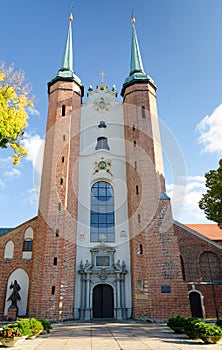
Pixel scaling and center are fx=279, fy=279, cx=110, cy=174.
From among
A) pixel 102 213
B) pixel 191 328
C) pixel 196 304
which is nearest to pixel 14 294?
pixel 102 213

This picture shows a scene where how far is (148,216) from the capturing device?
18844mm

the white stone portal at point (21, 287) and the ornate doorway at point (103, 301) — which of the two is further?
the ornate doorway at point (103, 301)

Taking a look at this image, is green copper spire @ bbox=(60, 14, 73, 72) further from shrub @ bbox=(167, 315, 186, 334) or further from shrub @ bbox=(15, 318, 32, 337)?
shrub @ bbox=(167, 315, 186, 334)

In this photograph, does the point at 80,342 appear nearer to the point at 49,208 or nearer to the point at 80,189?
the point at 49,208

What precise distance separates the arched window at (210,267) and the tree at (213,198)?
539 cm

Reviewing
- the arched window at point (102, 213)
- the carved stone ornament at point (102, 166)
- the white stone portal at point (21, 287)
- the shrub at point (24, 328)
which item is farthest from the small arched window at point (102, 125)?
the shrub at point (24, 328)

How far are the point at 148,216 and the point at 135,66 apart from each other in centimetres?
1500

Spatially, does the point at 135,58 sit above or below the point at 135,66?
above

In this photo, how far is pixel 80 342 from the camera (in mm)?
9359

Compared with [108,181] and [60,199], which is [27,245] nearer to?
[60,199]

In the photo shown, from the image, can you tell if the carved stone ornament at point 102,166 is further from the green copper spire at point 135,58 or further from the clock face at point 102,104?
the green copper spire at point 135,58

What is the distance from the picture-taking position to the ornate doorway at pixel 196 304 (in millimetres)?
18289

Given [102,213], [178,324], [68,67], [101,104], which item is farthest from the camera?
[68,67]

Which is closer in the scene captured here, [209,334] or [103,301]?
[209,334]
